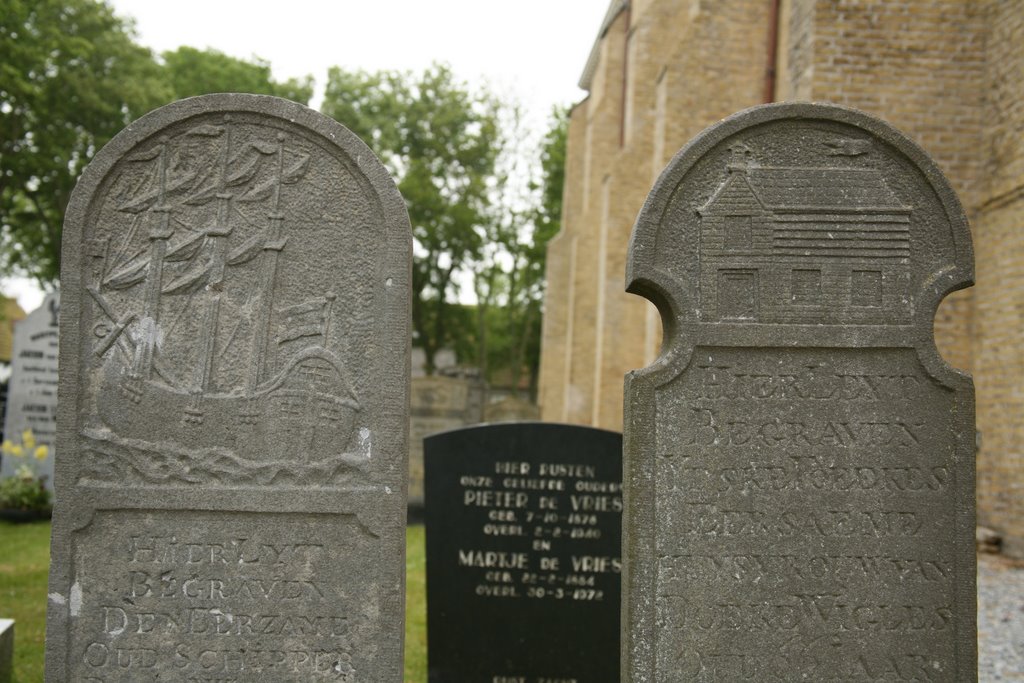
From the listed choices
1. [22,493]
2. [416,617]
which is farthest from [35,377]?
[416,617]

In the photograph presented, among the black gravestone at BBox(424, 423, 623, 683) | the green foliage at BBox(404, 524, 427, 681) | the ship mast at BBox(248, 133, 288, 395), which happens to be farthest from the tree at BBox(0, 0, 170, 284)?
the ship mast at BBox(248, 133, 288, 395)

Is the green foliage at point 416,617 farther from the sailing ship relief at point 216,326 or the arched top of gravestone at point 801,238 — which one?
the arched top of gravestone at point 801,238

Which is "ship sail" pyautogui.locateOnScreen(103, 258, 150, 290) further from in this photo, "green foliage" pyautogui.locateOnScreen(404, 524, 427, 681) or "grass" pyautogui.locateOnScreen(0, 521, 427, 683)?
"grass" pyautogui.locateOnScreen(0, 521, 427, 683)

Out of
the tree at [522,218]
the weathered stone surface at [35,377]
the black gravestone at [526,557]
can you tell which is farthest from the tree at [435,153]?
the black gravestone at [526,557]

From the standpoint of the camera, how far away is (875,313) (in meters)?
3.42

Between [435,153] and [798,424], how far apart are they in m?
32.0

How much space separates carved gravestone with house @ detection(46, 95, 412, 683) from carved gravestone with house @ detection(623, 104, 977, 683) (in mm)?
1037

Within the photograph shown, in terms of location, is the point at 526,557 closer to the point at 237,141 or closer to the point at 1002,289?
the point at 237,141

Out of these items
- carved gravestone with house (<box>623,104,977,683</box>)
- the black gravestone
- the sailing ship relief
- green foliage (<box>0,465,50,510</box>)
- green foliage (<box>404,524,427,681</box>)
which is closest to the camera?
carved gravestone with house (<box>623,104,977,683</box>)

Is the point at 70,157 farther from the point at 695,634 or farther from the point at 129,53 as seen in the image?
the point at 695,634

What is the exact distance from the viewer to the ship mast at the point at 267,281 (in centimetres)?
348

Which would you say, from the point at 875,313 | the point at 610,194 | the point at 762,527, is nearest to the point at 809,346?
the point at 875,313

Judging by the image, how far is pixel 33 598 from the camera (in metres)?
7.33

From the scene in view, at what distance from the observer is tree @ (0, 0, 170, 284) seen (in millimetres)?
21438
